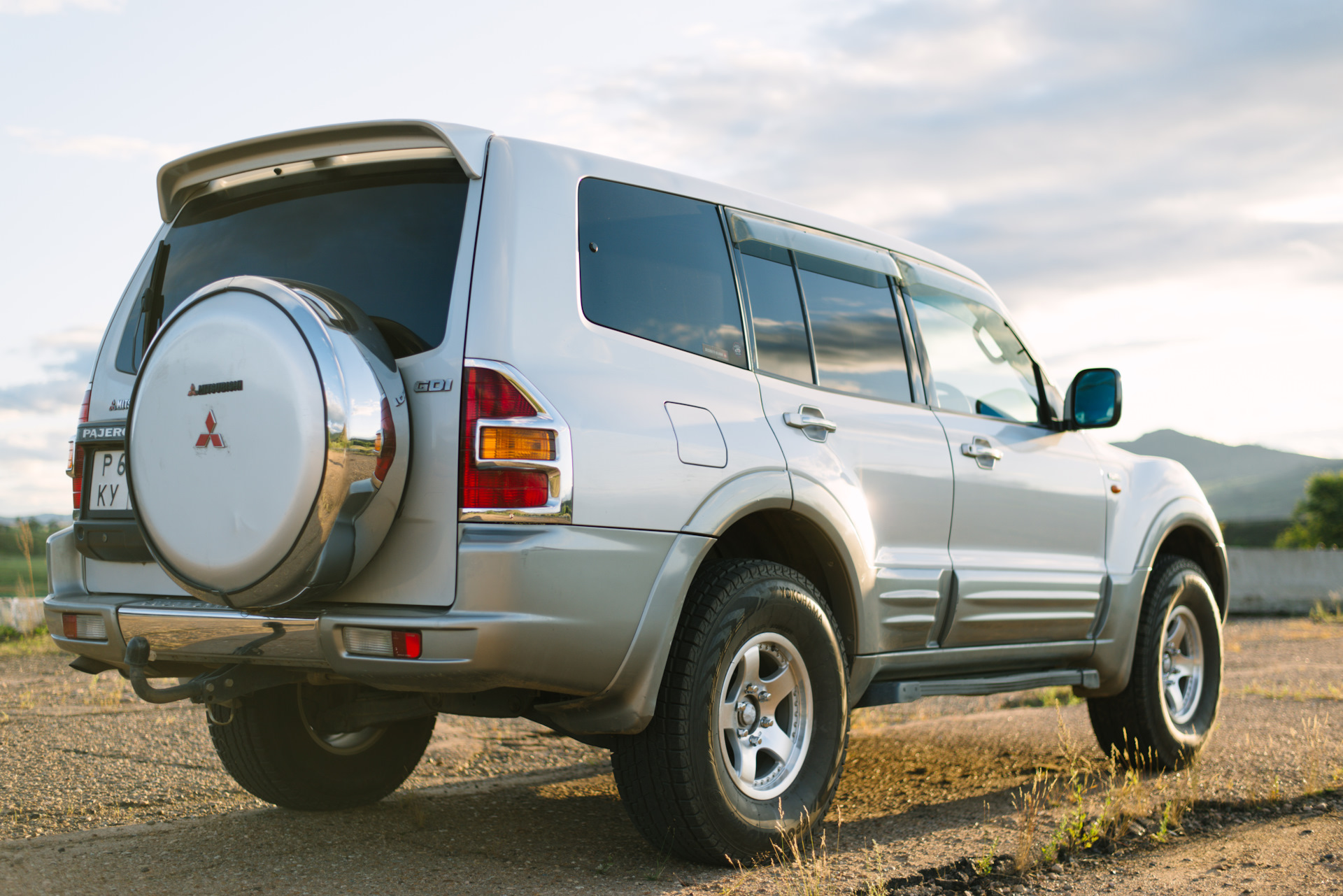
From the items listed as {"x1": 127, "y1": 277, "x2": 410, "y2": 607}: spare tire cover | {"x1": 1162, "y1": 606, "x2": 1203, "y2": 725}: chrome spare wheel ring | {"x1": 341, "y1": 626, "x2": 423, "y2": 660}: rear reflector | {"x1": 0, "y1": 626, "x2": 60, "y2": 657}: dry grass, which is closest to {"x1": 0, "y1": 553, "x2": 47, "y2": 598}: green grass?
{"x1": 0, "y1": 626, "x2": 60, "y2": 657}: dry grass

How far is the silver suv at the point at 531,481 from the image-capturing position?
3.03m

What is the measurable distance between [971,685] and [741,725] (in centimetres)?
126

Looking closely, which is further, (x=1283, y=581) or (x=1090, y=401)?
(x=1283, y=581)

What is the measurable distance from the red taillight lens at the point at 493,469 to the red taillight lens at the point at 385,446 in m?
0.19

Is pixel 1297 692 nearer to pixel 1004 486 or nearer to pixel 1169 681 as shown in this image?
pixel 1169 681

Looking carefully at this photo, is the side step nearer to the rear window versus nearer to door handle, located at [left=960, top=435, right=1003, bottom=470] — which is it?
door handle, located at [left=960, top=435, right=1003, bottom=470]

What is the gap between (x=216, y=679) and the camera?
3342 millimetres

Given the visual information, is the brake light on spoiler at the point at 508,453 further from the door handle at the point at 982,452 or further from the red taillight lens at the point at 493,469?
the door handle at the point at 982,452

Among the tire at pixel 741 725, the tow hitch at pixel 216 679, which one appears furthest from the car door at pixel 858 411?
the tow hitch at pixel 216 679

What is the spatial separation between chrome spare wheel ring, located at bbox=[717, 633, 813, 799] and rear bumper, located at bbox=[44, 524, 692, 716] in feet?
1.44

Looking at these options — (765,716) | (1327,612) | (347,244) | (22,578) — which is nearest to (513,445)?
(347,244)

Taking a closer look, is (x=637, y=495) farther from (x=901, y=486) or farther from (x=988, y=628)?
(x=988, y=628)

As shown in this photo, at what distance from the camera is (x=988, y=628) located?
15.3 ft

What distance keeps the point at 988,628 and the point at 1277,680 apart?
4971mm
